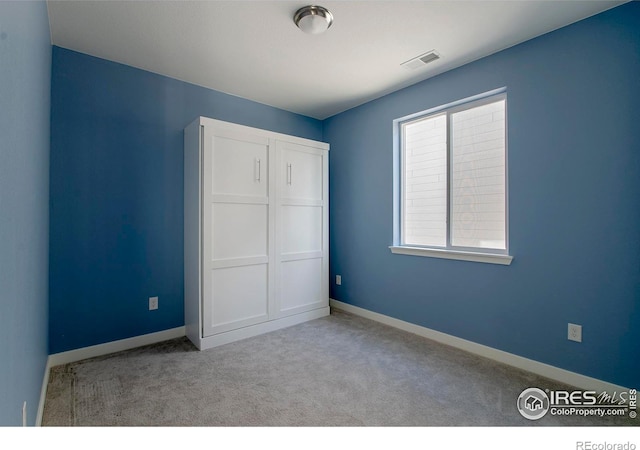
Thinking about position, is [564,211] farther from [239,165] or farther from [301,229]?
[239,165]

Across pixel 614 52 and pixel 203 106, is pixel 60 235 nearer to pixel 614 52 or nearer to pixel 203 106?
pixel 203 106

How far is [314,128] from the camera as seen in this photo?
414 cm

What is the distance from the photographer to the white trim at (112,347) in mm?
2373

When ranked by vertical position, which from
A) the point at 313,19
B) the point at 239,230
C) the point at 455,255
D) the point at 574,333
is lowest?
the point at 574,333

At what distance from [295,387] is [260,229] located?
149 cm

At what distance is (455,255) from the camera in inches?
108

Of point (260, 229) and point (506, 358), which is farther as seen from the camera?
point (260, 229)

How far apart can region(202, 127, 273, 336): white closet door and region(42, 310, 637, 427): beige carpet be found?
34cm

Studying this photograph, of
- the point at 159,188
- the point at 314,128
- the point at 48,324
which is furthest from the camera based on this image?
the point at 314,128

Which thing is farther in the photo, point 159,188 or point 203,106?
point 203,106

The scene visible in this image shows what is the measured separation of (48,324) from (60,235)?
677 millimetres

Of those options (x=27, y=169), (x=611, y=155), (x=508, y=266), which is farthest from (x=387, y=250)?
(x=27, y=169)

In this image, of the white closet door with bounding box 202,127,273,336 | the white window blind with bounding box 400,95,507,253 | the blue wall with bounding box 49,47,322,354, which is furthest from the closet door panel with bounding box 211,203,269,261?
the white window blind with bounding box 400,95,507,253

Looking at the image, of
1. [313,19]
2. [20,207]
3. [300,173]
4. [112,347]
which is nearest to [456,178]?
[300,173]
